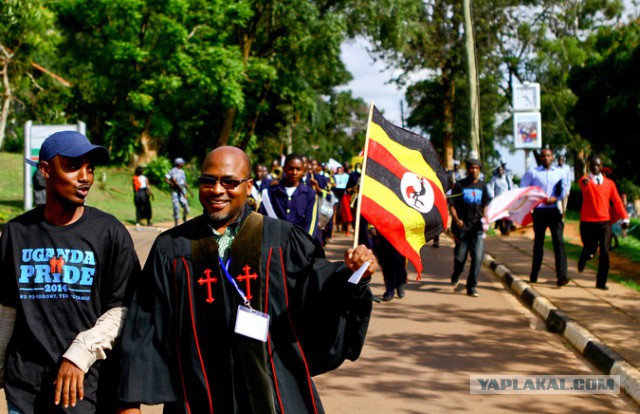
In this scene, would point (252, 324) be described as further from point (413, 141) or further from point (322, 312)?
point (413, 141)

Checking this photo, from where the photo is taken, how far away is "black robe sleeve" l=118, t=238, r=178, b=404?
283 centimetres

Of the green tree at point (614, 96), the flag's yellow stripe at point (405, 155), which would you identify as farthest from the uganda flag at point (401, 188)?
the green tree at point (614, 96)

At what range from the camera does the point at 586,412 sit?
5.39 meters

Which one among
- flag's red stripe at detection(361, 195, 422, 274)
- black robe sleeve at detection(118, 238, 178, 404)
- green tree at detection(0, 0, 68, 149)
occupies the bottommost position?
black robe sleeve at detection(118, 238, 178, 404)

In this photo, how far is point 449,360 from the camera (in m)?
6.81

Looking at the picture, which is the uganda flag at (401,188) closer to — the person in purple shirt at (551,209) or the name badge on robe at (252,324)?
the name badge on robe at (252,324)

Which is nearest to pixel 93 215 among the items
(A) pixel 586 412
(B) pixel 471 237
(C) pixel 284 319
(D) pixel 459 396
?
(C) pixel 284 319

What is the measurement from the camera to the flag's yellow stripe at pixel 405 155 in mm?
3506

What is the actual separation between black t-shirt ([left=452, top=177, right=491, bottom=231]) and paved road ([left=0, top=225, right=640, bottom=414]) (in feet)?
3.27

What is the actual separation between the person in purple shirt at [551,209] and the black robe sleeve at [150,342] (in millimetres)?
8468

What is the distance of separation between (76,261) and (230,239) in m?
0.61

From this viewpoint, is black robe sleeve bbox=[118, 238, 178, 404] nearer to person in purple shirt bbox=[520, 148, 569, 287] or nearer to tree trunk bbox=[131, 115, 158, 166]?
person in purple shirt bbox=[520, 148, 569, 287]

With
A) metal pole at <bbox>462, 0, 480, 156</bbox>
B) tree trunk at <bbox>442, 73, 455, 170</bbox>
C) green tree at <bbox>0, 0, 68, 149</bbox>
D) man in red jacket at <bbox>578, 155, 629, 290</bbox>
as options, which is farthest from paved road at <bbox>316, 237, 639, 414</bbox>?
tree trunk at <bbox>442, 73, 455, 170</bbox>

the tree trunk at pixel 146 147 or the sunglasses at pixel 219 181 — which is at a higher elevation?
the tree trunk at pixel 146 147
